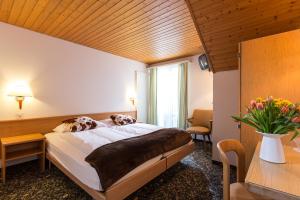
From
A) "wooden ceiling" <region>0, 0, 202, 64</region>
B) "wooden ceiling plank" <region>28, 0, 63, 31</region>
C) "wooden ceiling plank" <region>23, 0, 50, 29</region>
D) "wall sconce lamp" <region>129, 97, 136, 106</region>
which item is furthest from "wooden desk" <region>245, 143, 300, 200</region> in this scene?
"wall sconce lamp" <region>129, 97, 136, 106</region>

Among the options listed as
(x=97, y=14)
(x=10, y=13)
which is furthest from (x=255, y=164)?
(x=10, y=13)

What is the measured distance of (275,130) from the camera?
3.90ft

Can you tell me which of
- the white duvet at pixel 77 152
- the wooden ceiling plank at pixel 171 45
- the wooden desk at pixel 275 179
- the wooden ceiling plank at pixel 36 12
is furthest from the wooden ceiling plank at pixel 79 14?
the wooden desk at pixel 275 179

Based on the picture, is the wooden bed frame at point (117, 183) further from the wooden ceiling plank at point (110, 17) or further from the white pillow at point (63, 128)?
the wooden ceiling plank at point (110, 17)

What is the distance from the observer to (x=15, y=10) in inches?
95.0

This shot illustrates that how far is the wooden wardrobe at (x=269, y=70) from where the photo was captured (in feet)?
5.62

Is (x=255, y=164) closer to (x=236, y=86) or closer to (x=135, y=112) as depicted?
(x=236, y=86)

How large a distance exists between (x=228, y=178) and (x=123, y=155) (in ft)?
3.84

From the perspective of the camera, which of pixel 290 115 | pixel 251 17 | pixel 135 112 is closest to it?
pixel 290 115

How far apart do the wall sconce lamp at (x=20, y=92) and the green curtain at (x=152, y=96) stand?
3.45m

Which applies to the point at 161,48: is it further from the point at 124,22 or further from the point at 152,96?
the point at 152,96

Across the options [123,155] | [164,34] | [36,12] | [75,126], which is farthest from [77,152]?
[164,34]

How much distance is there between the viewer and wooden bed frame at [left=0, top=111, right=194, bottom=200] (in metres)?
1.69

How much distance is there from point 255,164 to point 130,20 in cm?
261
